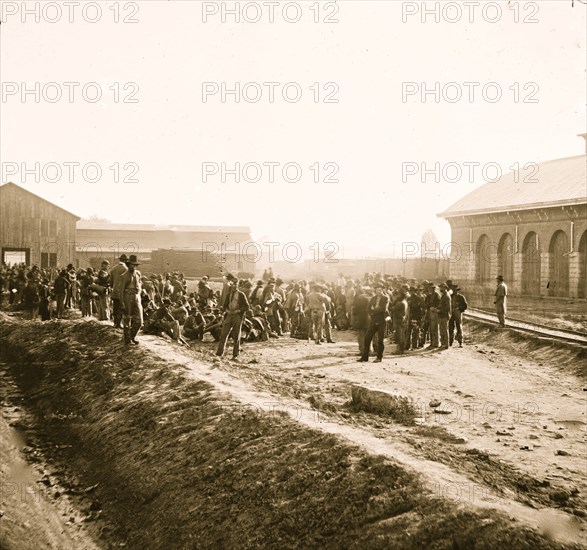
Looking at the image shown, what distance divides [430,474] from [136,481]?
13.5 feet

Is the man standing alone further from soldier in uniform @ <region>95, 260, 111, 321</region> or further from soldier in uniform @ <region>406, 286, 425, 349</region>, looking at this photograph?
soldier in uniform @ <region>95, 260, 111, 321</region>

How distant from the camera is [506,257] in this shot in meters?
33.7

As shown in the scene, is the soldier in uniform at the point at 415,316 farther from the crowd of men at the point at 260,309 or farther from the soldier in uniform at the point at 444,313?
the soldier in uniform at the point at 444,313

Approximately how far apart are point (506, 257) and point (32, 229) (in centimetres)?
2992

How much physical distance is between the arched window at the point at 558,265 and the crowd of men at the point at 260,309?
34.7 feet

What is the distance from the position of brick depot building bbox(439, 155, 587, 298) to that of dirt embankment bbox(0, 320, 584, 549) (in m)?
23.4

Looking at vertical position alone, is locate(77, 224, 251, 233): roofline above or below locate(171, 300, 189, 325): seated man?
above

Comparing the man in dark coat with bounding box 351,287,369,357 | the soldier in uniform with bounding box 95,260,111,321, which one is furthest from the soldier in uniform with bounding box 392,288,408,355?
the soldier in uniform with bounding box 95,260,111,321

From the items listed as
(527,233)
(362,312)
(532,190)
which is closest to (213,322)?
(362,312)

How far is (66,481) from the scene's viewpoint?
8523mm

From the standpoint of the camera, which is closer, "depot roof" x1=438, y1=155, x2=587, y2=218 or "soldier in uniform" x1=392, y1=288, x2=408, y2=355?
"soldier in uniform" x1=392, y1=288, x2=408, y2=355

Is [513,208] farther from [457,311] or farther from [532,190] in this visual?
[457,311]

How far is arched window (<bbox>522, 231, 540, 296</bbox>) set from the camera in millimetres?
31094

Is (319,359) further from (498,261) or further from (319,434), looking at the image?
(498,261)
